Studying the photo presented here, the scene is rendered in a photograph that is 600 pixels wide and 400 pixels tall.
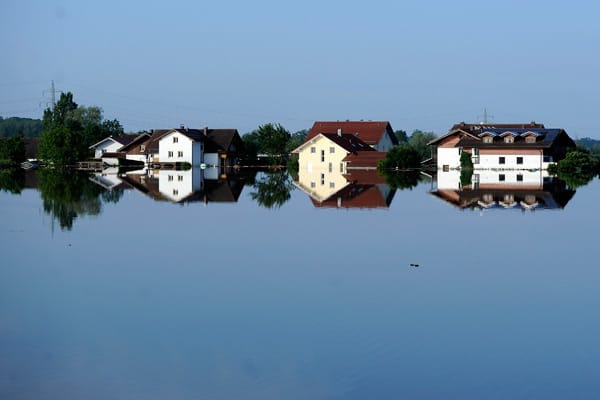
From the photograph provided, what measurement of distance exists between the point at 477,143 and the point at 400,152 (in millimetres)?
4545

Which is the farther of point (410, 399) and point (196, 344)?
point (196, 344)

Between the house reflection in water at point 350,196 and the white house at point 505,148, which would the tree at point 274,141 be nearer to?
the white house at point 505,148

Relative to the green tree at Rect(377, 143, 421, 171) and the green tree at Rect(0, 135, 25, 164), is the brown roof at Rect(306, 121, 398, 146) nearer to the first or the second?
the green tree at Rect(377, 143, 421, 171)

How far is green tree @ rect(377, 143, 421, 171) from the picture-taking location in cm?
5244

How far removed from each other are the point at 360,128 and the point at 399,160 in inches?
600

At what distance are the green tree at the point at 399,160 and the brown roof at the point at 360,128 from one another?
1198cm

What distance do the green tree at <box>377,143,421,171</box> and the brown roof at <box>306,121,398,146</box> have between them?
12.0m

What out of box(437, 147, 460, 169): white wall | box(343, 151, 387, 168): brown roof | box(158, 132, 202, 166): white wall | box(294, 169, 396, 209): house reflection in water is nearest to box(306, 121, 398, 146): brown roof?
box(158, 132, 202, 166): white wall

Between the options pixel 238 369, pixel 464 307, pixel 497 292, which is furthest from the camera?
pixel 497 292

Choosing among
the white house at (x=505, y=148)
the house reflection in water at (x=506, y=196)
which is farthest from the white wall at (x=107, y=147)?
the house reflection in water at (x=506, y=196)

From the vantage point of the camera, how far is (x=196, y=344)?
7301 mm

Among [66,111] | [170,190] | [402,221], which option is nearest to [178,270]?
[402,221]

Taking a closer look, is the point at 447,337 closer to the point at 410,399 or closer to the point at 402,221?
the point at 410,399

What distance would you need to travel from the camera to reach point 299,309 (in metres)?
8.74
